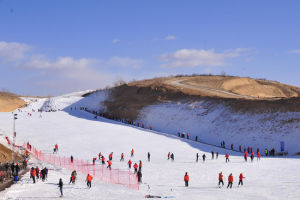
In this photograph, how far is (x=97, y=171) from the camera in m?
28.1

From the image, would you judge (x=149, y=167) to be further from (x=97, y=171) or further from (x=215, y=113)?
(x=215, y=113)

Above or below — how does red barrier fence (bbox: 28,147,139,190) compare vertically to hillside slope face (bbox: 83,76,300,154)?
below

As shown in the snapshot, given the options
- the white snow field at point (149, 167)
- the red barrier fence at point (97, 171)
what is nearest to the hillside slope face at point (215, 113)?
the white snow field at point (149, 167)

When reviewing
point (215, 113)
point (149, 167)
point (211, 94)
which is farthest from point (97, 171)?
point (211, 94)

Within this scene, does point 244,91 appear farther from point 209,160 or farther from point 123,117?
point 209,160

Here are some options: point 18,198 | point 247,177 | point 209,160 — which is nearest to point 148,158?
point 209,160

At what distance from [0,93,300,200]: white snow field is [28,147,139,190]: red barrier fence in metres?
1.07

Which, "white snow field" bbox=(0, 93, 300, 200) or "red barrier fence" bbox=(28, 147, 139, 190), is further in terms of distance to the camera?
"red barrier fence" bbox=(28, 147, 139, 190)

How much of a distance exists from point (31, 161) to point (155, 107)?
144 feet

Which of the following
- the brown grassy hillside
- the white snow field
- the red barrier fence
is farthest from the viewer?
the brown grassy hillside

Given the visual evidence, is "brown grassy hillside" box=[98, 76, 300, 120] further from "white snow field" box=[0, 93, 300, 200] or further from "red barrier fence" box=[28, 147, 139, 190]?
"red barrier fence" box=[28, 147, 139, 190]

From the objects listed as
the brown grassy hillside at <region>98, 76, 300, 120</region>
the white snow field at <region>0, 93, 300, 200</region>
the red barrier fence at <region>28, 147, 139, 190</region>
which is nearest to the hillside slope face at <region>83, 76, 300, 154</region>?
the brown grassy hillside at <region>98, 76, 300, 120</region>

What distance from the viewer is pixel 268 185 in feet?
72.0

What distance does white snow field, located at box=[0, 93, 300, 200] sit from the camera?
19844 millimetres
